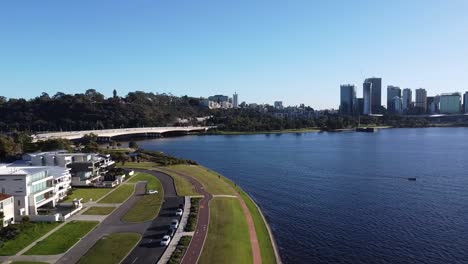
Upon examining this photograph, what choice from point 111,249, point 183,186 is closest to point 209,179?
point 183,186

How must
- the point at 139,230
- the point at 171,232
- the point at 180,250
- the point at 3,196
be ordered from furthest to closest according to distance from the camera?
the point at 3,196 < the point at 139,230 < the point at 171,232 < the point at 180,250

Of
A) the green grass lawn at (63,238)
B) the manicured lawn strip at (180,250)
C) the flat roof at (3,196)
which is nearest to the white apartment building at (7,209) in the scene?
the flat roof at (3,196)

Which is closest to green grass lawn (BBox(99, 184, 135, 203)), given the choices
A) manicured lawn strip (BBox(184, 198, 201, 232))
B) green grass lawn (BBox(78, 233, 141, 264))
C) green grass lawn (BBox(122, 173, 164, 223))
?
green grass lawn (BBox(122, 173, 164, 223))

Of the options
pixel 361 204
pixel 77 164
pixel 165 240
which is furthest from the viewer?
pixel 77 164

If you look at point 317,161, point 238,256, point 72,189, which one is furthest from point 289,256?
point 317,161

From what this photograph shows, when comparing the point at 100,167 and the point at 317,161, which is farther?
the point at 317,161

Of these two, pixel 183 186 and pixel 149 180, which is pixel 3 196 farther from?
pixel 149 180

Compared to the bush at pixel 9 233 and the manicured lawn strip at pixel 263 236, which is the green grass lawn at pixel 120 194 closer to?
the bush at pixel 9 233

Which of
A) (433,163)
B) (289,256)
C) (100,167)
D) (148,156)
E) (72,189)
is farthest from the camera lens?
(148,156)

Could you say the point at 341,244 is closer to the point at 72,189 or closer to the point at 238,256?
the point at 238,256
